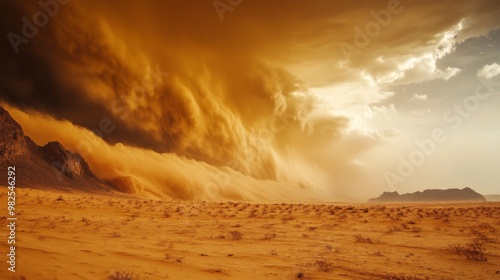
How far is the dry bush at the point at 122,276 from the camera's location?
528 cm

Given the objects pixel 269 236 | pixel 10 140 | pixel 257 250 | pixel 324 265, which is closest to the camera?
pixel 324 265

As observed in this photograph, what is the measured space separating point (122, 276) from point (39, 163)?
2192 inches

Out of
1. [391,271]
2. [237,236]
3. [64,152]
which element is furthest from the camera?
[64,152]

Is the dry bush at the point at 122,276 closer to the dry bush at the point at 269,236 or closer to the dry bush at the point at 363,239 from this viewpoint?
the dry bush at the point at 269,236

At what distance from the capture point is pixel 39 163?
163ft

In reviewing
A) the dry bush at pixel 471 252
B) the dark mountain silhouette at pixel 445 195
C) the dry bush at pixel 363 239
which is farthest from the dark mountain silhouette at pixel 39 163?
the dark mountain silhouette at pixel 445 195

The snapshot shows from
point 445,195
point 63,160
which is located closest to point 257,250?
point 63,160

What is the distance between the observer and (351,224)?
13.6m

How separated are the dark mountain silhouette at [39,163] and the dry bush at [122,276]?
141 ft

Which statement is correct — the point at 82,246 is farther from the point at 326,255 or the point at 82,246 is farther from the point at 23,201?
the point at 23,201

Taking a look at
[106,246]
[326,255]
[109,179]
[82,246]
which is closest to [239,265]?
[326,255]

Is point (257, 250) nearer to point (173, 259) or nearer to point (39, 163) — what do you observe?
point (173, 259)

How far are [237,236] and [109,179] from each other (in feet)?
210

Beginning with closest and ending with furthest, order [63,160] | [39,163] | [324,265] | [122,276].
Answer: [122,276], [324,265], [39,163], [63,160]
